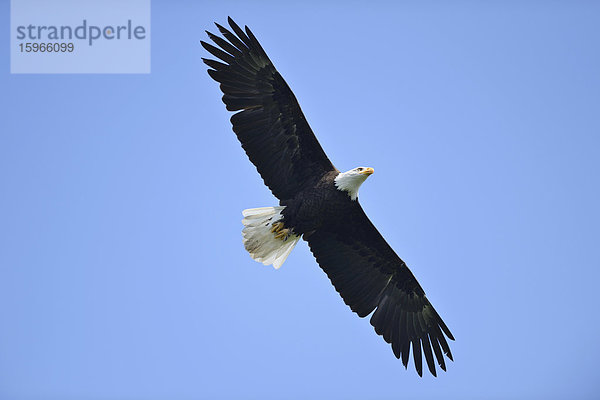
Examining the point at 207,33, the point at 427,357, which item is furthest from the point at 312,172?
the point at 427,357

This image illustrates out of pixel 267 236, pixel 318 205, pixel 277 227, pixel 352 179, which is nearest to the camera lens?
pixel 352 179

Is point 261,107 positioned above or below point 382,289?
above

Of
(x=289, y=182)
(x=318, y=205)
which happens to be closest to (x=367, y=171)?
(x=318, y=205)

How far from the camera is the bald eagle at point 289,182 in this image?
32.4ft

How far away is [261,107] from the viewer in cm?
993

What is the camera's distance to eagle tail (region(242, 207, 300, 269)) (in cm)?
1018

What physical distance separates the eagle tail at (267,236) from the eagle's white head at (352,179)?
2.55 ft

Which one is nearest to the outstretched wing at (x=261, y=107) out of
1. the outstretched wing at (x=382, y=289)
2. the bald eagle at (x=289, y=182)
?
the bald eagle at (x=289, y=182)

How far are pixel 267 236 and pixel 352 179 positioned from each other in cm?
130

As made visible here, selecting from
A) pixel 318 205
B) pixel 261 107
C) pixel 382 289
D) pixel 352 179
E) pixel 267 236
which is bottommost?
pixel 382 289

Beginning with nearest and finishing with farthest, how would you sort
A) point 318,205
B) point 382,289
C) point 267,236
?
point 318,205 < point 267,236 < point 382,289

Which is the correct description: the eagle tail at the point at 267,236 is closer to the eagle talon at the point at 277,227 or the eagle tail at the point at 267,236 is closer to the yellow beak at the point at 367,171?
the eagle talon at the point at 277,227

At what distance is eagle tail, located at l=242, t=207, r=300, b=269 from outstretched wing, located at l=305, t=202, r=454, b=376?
36 cm

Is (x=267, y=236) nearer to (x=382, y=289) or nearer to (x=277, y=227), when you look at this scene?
(x=277, y=227)
